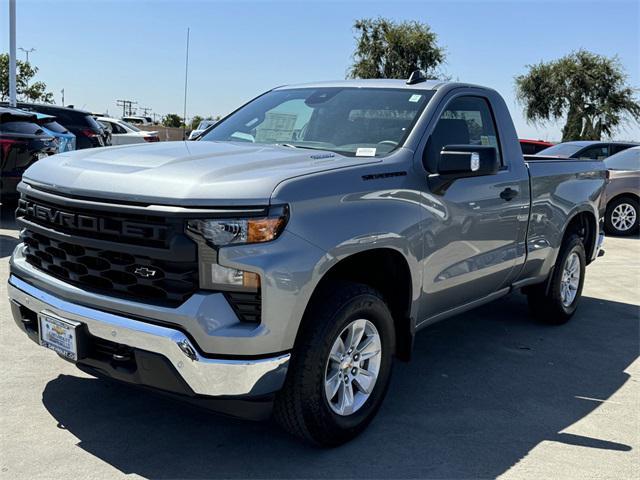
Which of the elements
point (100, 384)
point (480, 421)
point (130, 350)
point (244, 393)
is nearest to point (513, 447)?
point (480, 421)

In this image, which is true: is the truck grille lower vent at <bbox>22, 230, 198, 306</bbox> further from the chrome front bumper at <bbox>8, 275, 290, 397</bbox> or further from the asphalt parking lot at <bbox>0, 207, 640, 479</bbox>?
the asphalt parking lot at <bbox>0, 207, 640, 479</bbox>

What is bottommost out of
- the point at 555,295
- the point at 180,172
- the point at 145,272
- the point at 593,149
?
the point at 555,295

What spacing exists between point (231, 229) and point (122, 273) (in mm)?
571

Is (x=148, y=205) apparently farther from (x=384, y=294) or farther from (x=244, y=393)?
(x=384, y=294)

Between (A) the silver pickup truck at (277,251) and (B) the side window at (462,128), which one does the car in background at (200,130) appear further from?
(B) the side window at (462,128)

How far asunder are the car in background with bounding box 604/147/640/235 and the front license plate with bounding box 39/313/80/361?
34.9ft

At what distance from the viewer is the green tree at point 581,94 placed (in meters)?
36.0

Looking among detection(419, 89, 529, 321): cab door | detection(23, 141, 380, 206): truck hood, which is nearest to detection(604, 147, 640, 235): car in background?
detection(419, 89, 529, 321): cab door

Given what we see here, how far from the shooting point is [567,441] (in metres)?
3.68

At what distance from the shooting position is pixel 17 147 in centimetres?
910

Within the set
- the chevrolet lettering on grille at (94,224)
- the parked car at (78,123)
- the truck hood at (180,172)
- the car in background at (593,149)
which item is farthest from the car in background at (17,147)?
the car in background at (593,149)

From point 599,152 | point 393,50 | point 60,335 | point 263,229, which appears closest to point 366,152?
point 263,229

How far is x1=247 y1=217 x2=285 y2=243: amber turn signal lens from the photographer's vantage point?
2.91 m

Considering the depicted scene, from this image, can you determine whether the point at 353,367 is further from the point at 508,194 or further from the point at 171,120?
the point at 171,120
